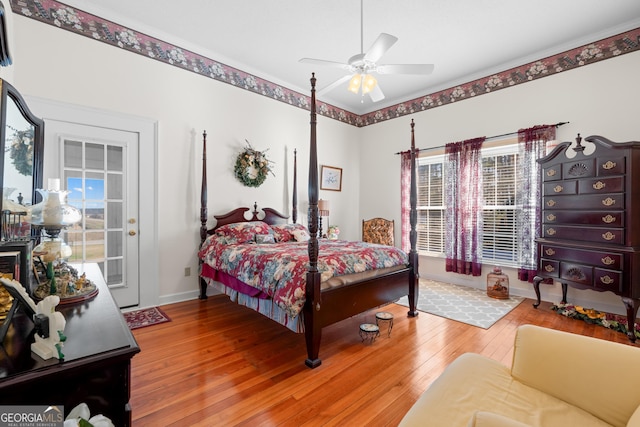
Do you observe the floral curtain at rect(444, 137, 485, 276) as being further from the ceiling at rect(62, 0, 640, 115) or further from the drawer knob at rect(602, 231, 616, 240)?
the drawer knob at rect(602, 231, 616, 240)

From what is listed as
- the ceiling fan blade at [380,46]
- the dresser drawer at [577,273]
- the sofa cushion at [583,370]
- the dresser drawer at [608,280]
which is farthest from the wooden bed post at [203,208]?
the dresser drawer at [608,280]

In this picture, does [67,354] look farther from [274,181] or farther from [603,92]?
[603,92]

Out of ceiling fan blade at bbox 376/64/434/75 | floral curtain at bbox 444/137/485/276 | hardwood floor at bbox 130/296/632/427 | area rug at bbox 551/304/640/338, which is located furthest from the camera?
floral curtain at bbox 444/137/485/276

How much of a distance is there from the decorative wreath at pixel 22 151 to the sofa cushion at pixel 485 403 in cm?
249

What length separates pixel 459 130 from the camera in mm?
4516

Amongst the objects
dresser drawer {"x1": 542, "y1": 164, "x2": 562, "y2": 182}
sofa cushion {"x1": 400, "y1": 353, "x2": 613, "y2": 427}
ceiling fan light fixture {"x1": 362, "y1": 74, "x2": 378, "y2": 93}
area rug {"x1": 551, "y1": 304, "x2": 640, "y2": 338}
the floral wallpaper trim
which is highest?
the floral wallpaper trim

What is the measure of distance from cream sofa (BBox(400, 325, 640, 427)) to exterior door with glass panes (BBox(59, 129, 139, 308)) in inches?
132

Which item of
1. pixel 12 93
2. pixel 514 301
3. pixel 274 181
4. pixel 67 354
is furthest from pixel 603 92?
pixel 12 93

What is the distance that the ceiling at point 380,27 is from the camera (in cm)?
290

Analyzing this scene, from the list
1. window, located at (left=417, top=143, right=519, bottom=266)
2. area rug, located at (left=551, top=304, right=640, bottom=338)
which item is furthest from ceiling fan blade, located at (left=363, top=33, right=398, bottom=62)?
area rug, located at (left=551, top=304, right=640, bottom=338)

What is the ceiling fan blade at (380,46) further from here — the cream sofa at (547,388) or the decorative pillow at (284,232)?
the decorative pillow at (284,232)

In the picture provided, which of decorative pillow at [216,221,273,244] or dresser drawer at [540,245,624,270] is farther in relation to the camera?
decorative pillow at [216,221,273,244]

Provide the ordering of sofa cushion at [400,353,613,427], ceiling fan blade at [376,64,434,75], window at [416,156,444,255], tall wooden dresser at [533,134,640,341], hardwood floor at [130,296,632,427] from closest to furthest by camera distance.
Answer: sofa cushion at [400,353,613,427]
hardwood floor at [130,296,632,427]
ceiling fan blade at [376,64,434,75]
tall wooden dresser at [533,134,640,341]
window at [416,156,444,255]

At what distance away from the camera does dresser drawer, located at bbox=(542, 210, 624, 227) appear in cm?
280
